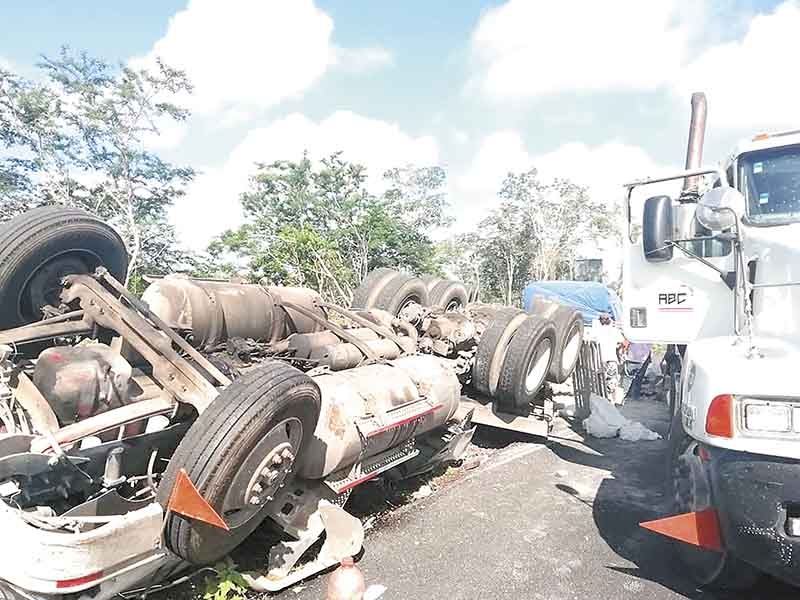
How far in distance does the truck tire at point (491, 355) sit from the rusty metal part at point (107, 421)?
3.38m

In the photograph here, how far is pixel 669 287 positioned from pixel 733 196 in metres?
1.41

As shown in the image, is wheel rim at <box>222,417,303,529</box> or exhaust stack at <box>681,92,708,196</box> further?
exhaust stack at <box>681,92,708,196</box>

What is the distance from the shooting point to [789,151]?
371 cm

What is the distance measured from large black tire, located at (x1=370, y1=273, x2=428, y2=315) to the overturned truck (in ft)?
4.08

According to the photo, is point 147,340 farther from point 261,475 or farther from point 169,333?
point 261,475

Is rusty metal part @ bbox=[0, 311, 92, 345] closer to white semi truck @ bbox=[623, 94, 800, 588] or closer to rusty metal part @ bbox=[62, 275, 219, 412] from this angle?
rusty metal part @ bbox=[62, 275, 219, 412]

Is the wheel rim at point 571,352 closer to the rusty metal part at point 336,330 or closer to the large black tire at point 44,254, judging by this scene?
the rusty metal part at point 336,330

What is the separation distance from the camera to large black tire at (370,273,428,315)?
22.2ft

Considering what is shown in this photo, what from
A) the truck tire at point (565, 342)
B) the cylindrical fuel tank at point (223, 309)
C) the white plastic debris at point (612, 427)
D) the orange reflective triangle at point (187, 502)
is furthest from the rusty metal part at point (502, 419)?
the orange reflective triangle at point (187, 502)

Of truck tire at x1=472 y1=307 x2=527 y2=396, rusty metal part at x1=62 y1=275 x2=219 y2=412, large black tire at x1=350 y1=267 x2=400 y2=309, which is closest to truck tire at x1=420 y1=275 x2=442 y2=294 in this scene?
large black tire at x1=350 y1=267 x2=400 y2=309

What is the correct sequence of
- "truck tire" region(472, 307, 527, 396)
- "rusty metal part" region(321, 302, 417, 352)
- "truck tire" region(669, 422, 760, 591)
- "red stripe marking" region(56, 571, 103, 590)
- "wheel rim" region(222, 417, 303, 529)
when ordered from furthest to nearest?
"truck tire" region(472, 307, 527, 396) → "rusty metal part" region(321, 302, 417, 352) → "truck tire" region(669, 422, 760, 591) → "wheel rim" region(222, 417, 303, 529) → "red stripe marking" region(56, 571, 103, 590)

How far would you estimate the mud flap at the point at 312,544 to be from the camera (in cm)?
325

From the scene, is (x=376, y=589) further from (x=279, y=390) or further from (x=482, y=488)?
(x=482, y=488)

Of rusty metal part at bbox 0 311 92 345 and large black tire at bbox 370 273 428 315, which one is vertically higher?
rusty metal part at bbox 0 311 92 345
